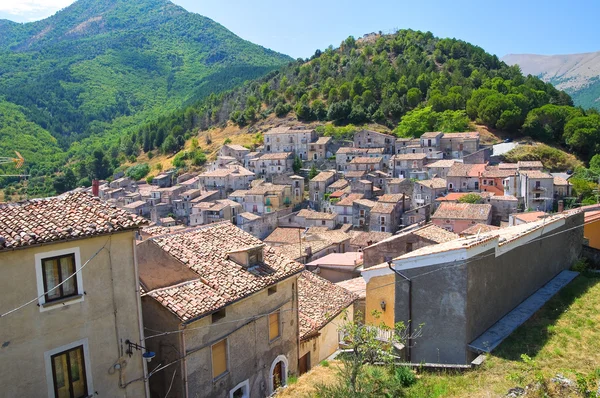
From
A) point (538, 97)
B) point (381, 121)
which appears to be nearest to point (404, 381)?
point (381, 121)

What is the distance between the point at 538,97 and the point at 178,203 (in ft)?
215

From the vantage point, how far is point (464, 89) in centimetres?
8556

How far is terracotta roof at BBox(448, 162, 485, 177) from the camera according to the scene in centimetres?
5016

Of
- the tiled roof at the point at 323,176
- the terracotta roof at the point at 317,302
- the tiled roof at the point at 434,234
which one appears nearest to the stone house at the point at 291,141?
the tiled roof at the point at 323,176

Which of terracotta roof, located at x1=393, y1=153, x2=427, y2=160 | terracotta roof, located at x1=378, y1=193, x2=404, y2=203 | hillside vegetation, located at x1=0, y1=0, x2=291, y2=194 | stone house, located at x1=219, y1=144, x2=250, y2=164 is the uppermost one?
hillside vegetation, located at x1=0, y1=0, x2=291, y2=194

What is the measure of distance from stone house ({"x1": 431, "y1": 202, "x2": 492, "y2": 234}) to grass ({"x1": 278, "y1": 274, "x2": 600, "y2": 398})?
27.4 m

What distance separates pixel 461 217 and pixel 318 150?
123 feet

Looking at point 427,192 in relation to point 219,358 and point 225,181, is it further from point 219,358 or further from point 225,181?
point 219,358

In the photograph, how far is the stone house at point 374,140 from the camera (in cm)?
7044

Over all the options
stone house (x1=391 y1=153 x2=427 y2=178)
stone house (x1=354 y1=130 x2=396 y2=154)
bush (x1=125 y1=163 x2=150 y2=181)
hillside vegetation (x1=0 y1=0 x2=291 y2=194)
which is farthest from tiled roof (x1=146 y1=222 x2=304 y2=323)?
hillside vegetation (x1=0 y1=0 x2=291 y2=194)

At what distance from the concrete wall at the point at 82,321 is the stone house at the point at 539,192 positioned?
1699 inches

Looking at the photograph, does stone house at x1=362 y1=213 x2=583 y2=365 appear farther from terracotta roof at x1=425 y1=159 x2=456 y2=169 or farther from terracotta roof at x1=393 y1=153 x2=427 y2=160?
terracotta roof at x1=393 y1=153 x2=427 y2=160

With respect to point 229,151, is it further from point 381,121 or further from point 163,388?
point 163,388

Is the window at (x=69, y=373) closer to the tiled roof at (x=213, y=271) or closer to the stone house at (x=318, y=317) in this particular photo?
the tiled roof at (x=213, y=271)
